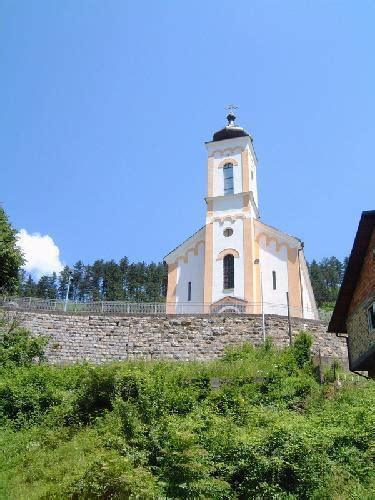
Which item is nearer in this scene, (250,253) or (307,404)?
(307,404)

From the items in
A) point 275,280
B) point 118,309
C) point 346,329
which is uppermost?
point 275,280

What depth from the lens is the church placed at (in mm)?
33125

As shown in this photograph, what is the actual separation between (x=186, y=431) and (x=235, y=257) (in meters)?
20.9

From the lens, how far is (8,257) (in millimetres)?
26797

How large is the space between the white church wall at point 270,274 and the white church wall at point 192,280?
4209 millimetres

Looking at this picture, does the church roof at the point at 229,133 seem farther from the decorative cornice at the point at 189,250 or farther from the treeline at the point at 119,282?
the treeline at the point at 119,282

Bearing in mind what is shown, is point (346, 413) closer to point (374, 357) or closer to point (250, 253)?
point (374, 357)

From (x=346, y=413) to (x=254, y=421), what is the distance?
2774mm

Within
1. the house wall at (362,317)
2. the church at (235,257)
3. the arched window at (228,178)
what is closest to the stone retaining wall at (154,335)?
the church at (235,257)

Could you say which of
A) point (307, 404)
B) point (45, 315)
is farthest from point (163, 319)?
point (307, 404)

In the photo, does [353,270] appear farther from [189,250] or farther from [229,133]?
[229,133]

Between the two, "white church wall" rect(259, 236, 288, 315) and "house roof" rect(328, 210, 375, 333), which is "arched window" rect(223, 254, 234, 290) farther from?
"house roof" rect(328, 210, 375, 333)

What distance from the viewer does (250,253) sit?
3428 cm

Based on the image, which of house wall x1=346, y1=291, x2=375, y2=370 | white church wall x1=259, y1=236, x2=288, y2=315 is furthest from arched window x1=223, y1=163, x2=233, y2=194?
house wall x1=346, y1=291, x2=375, y2=370
